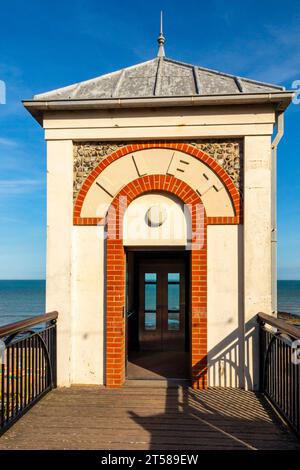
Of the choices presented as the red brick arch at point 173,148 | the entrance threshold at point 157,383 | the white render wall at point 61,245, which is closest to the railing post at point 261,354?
the entrance threshold at point 157,383

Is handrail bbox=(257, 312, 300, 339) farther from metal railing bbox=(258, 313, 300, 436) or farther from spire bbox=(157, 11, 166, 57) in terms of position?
spire bbox=(157, 11, 166, 57)

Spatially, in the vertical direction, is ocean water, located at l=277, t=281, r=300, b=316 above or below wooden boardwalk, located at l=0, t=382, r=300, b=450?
below

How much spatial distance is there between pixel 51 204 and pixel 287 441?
4.32 meters

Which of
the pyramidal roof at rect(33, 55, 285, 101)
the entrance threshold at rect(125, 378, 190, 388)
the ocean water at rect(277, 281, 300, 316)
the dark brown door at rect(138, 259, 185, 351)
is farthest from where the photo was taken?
the ocean water at rect(277, 281, 300, 316)

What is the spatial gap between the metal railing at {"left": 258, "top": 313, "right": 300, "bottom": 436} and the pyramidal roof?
3.34 metres

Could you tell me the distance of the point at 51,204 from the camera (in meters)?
5.41

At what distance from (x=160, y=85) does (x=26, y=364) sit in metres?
4.58

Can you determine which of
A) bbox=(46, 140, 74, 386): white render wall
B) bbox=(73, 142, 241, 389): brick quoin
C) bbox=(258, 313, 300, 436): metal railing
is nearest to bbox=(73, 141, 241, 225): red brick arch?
bbox=(73, 142, 241, 389): brick quoin

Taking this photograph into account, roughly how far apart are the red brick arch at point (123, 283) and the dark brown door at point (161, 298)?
3.07 m

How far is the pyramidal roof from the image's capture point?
5398 mm

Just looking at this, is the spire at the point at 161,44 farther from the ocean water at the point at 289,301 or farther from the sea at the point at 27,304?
the ocean water at the point at 289,301

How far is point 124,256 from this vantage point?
5457 millimetres

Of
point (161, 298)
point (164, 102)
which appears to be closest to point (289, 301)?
point (161, 298)

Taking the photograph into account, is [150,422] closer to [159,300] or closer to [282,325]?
[282,325]
